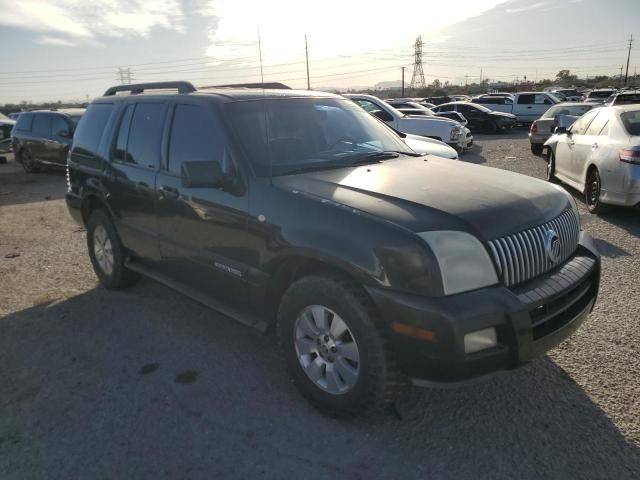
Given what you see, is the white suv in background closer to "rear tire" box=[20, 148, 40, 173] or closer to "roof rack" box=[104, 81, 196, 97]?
"roof rack" box=[104, 81, 196, 97]

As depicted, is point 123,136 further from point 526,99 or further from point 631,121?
point 526,99

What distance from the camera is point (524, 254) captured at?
105 inches

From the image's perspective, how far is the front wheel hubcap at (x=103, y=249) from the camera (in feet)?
16.3

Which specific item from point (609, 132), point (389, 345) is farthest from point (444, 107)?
point (389, 345)

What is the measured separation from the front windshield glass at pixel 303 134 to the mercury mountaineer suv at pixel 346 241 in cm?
1

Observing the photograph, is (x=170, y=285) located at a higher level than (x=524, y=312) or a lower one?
lower

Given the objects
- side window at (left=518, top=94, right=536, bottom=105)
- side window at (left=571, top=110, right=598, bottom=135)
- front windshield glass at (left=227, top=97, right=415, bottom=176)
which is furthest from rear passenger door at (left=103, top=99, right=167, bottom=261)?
side window at (left=518, top=94, right=536, bottom=105)

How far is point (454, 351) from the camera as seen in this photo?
235cm

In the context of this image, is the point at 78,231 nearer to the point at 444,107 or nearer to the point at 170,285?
the point at 170,285

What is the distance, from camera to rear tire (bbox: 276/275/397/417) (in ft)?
8.49

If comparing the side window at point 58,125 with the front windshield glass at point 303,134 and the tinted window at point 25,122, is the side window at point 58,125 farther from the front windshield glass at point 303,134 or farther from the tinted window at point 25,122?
the front windshield glass at point 303,134

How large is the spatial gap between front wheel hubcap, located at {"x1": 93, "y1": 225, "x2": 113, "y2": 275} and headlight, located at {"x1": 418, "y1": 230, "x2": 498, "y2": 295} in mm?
3603

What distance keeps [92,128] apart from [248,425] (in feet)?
11.8

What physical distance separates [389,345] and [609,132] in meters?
6.25
